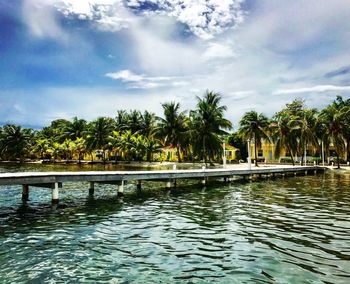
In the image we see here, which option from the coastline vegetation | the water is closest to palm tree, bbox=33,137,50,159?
the coastline vegetation


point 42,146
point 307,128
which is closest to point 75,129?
point 42,146

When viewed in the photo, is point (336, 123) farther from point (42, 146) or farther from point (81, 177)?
point (42, 146)

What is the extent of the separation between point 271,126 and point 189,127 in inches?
493

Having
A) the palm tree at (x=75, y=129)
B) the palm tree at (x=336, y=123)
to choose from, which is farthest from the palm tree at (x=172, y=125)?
the palm tree at (x=75, y=129)

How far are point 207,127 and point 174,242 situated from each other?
39.6 metres

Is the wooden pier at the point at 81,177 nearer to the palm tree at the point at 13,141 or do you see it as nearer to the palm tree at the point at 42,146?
the palm tree at the point at 42,146

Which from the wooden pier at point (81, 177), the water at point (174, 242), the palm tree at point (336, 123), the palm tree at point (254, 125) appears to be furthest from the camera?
the palm tree at point (254, 125)

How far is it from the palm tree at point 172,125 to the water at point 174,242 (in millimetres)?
36780

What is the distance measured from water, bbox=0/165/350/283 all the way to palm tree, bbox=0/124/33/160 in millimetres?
63334

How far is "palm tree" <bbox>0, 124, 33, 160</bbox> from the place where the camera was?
7306 cm

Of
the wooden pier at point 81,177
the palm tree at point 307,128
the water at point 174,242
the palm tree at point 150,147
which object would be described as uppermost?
the palm tree at point 307,128

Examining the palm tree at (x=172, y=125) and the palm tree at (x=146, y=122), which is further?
the palm tree at (x=146, y=122)

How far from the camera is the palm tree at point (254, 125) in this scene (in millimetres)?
48562

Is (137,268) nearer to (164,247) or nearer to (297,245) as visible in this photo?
(164,247)
